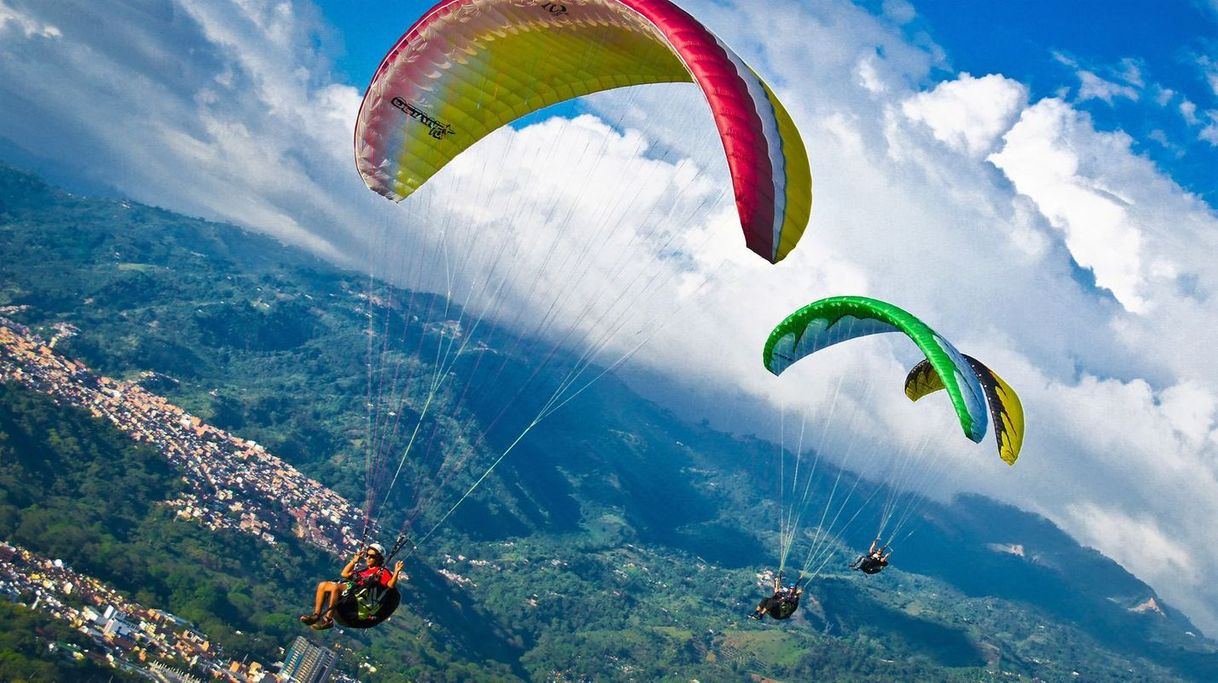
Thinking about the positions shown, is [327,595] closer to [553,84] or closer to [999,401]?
[553,84]

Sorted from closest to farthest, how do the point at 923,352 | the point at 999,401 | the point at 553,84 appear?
1. the point at 553,84
2. the point at 923,352
3. the point at 999,401

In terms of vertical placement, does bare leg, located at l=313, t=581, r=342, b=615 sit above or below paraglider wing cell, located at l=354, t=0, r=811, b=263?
below

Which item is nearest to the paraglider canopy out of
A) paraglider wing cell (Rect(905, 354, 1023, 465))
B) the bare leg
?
paraglider wing cell (Rect(905, 354, 1023, 465))

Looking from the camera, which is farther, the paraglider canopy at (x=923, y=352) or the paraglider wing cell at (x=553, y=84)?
the paraglider canopy at (x=923, y=352)

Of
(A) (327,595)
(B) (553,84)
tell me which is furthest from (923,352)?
(A) (327,595)

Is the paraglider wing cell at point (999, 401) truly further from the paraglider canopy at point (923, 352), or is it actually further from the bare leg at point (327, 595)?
the bare leg at point (327, 595)

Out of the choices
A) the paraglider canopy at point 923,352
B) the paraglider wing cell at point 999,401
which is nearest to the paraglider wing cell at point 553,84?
the paraglider canopy at point 923,352

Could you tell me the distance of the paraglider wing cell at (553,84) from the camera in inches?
474

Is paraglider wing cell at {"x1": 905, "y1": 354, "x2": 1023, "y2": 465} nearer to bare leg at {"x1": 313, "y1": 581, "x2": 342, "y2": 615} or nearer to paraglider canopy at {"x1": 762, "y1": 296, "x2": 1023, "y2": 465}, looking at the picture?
paraglider canopy at {"x1": 762, "y1": 296, "x2": 1023, "y2": 465}

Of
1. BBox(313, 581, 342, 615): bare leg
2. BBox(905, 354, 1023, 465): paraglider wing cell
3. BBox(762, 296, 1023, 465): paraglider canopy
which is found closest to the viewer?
BBox(313, 581, 342, 615): bare leg

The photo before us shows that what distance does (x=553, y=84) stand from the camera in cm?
1602

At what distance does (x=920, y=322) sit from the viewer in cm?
2020

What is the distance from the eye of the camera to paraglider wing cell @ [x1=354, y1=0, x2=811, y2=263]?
1203 cm

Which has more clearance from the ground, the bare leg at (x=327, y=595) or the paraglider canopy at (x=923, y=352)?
the paraglider canopy at (x=923, y=352)
